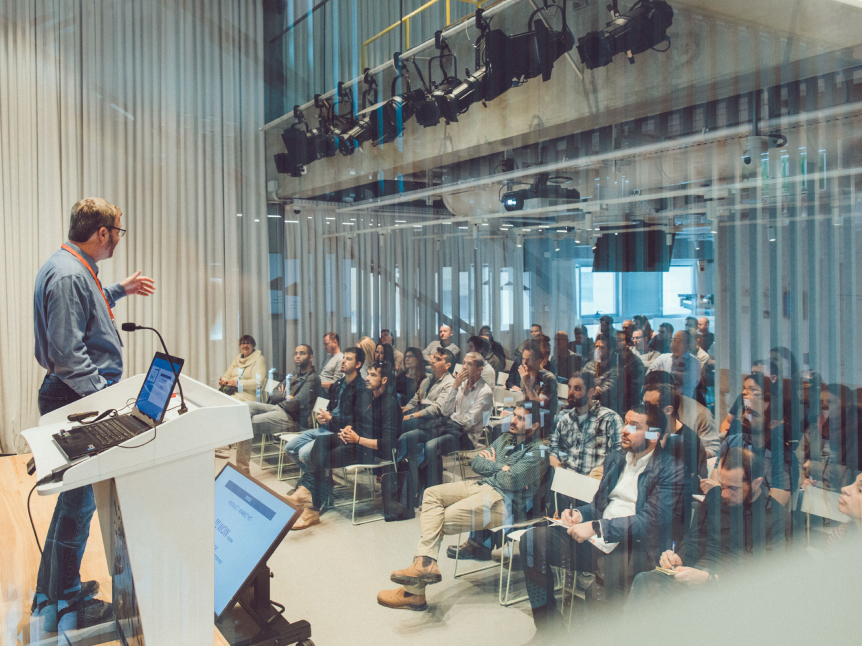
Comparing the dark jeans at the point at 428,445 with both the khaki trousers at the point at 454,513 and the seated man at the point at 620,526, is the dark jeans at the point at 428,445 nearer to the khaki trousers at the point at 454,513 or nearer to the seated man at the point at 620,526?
the khaki trousers at the point at 454,513

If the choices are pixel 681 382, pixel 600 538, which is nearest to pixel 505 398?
pixel 681 382

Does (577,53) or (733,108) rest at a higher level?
(577,53)

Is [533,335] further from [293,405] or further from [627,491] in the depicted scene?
[293,405]

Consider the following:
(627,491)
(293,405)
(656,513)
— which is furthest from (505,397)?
(293,405)

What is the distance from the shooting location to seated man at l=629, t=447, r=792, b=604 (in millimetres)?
1670

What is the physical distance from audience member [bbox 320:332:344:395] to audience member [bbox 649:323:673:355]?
243 centimetres

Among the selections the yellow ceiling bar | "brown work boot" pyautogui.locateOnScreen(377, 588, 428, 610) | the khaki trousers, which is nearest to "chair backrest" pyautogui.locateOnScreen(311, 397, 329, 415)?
the khaki trousers

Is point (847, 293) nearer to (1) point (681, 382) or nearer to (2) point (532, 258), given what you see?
(1) point (681, 382)

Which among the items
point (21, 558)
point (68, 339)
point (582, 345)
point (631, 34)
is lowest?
point (21, 558)

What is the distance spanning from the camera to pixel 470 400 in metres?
3.38

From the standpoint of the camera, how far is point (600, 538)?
6.67 ft

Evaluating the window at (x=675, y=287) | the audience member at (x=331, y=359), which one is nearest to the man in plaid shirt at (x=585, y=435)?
the window at (x=675, y=287)

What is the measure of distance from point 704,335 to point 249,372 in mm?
3337

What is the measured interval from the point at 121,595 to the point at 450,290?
2703 mm
